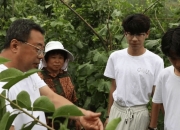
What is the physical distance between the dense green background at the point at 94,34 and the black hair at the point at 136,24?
20.7 inches

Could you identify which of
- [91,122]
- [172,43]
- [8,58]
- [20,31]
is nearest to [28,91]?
[8,58]

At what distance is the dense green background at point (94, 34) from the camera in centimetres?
275

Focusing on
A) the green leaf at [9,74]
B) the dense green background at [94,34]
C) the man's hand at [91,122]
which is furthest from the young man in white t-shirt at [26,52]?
the dense green background at [94,34]

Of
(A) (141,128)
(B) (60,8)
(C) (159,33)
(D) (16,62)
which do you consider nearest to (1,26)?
(B) (60,8)

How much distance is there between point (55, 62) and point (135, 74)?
0.54 m

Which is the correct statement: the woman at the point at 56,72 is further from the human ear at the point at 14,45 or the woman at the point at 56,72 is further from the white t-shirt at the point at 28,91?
the human ear at the point at 14,45

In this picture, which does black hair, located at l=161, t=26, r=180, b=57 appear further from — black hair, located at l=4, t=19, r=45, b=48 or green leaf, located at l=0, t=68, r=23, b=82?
green leaf, located at l=0, t=68, r=23, b=82

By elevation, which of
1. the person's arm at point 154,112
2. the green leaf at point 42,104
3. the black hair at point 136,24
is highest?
the black hair at point 136,24

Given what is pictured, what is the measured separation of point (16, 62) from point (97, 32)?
1.67 metres

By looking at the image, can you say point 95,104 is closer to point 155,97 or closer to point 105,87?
point 105,87

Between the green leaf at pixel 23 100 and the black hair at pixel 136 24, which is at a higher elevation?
the black hair at pixel 136 24

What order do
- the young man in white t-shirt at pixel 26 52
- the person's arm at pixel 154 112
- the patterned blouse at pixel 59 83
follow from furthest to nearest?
the patterned blouse at pixel 59 83, the person's arm at pixel 154 112, the young man in white t-shirt at pixel 26 52

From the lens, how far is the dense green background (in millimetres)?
2749

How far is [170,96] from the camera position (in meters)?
1.75
